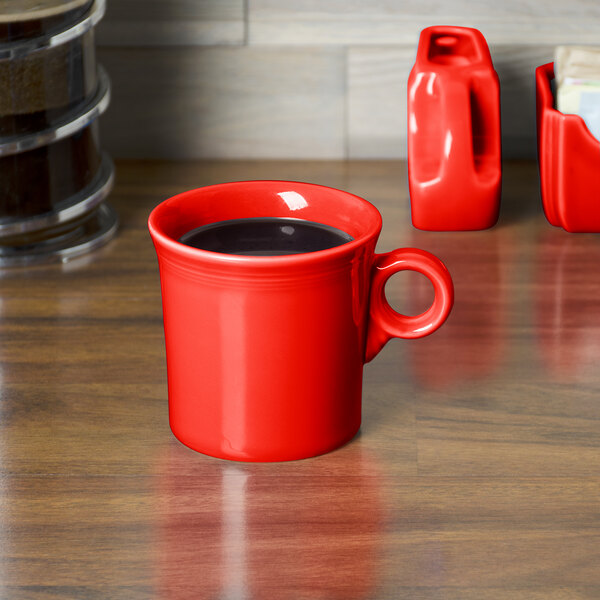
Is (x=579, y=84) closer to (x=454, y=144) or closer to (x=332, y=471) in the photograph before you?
(x=454, y=144)

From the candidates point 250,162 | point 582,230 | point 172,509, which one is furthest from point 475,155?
point 172,509

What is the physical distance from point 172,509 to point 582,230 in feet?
1.23

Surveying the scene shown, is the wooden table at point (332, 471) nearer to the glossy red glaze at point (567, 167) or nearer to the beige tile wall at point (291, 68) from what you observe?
the glossy red glaze at point (567, 167)

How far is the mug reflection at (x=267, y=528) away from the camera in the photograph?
337mm

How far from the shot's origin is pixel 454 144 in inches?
24.4

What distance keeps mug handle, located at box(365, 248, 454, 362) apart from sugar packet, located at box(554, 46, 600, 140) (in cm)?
26

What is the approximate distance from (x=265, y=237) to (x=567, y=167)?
0.92ft

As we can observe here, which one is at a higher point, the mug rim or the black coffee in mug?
the mug rim

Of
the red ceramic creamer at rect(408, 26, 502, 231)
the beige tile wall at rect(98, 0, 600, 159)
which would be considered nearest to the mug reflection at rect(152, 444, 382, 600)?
the red ceramic creamer at rect(408, 26, 502, 231)

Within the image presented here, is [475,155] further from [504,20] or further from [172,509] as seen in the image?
[172,509]

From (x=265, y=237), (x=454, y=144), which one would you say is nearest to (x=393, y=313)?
(x=265, y=237)

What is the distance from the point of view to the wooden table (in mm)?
342

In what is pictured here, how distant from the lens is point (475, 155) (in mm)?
646

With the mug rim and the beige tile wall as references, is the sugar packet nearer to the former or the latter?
the beige tile wall
